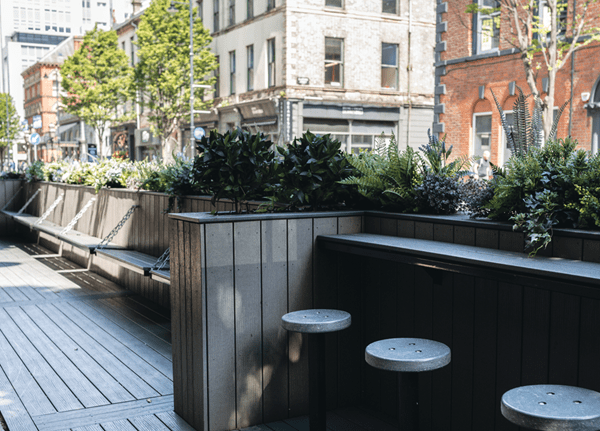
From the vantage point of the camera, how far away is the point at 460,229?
380cm

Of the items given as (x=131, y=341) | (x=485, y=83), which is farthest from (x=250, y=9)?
(x=131, y=341)

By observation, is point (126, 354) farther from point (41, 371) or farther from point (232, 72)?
point (232, 72)

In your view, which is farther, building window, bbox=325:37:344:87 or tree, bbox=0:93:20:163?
tree, bbox=0:93:20:163

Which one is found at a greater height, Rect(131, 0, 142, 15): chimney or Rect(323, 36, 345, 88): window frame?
Rect(131, 0, 142, 15): chimney

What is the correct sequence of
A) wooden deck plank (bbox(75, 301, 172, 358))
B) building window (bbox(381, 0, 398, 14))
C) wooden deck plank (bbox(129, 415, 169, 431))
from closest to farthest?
1. wooden deck plank (bbox(129, 415, 169, 431))
2. wooden deck plank (bbox(75, 301, 172, 358))
3. building window (bbox(381, 0, 398, 14))

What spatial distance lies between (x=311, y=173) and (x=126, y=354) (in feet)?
8.08

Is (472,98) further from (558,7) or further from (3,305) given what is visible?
(3,305)

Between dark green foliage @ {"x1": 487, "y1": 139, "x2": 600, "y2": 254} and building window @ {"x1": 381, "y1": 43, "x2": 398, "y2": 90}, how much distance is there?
27706 millimetres

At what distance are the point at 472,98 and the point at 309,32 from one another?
1079cm

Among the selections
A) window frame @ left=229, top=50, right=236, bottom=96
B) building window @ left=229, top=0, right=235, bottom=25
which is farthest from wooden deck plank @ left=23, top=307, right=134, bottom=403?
building window @ left=229, top=0, right=235, bottom=25

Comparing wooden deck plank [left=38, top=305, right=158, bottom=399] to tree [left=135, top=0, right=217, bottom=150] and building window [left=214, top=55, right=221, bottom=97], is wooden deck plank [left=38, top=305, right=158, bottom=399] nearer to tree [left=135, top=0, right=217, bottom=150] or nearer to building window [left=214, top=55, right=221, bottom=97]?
tree [left=135, top=0, right=217, bottom=150]

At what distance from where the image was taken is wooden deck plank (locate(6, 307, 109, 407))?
15.1 ft

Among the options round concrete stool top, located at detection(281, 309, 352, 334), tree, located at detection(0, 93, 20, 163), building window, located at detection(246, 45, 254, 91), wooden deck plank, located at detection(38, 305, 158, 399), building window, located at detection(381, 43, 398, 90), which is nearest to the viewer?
round concrete stool top, located at detection(281, 309, 352, 334)

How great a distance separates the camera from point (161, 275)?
6.11 meters
